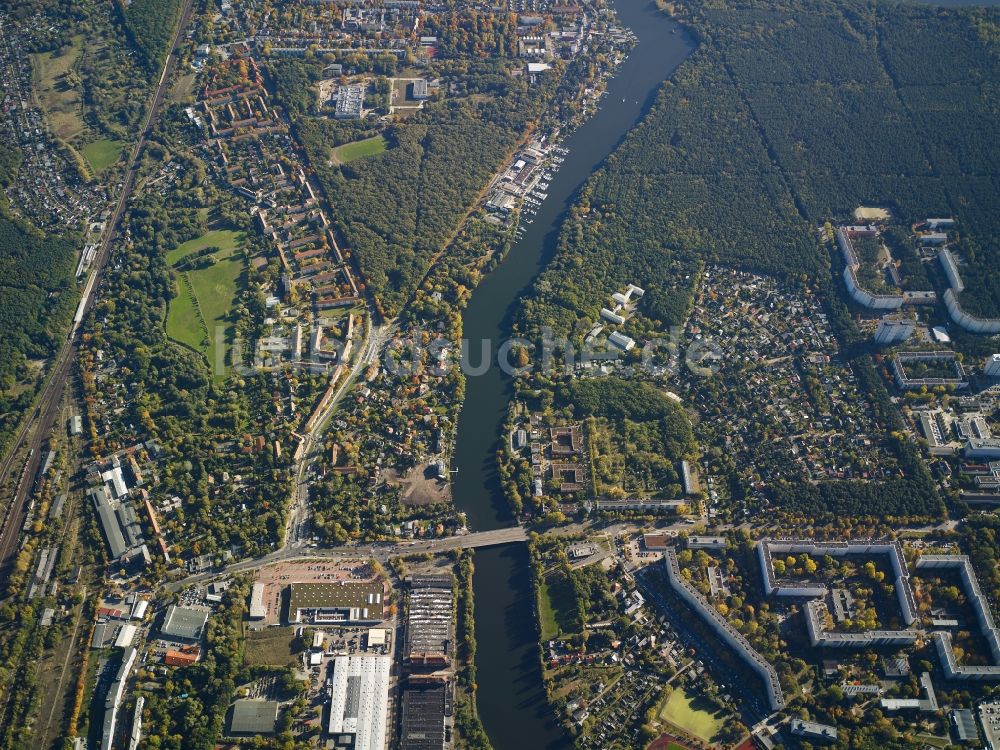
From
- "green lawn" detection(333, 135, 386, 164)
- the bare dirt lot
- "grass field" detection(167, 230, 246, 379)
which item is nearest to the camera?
the bare dirt lot

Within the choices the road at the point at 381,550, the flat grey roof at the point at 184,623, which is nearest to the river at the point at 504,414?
the road at the point at 381,550

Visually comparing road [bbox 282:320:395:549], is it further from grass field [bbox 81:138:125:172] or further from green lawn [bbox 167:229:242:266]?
grass field [bbox 81:138:125:172]

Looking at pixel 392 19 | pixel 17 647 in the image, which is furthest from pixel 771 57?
pixel 17 647

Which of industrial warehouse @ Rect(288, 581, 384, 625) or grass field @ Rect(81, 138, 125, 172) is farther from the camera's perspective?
grass field @ Rect(81, 138, 125, 172)

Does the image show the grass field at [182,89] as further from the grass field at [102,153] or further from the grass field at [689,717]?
the grass field at [689,717]

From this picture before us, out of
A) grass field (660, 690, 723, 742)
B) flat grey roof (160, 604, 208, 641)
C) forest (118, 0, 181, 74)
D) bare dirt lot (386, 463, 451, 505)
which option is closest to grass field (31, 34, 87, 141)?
forest (118, 0, 181, 74)

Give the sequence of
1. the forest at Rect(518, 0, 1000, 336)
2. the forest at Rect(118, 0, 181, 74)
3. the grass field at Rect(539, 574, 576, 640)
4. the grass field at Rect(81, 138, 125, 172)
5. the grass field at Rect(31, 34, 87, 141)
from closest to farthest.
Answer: the grass field at Rect(539, 574, 576, 640) < the forest at Rect(518, 0, 1000, 336) < the grass field at Rect(81, 138, 125, 172) < the grass field at Rect(31, 34, 87, 141) < the forest at Rect(118, 0, 181, 74)

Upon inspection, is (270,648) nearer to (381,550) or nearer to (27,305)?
(381,550)

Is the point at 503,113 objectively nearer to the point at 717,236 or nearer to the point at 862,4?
the point at 717,236
